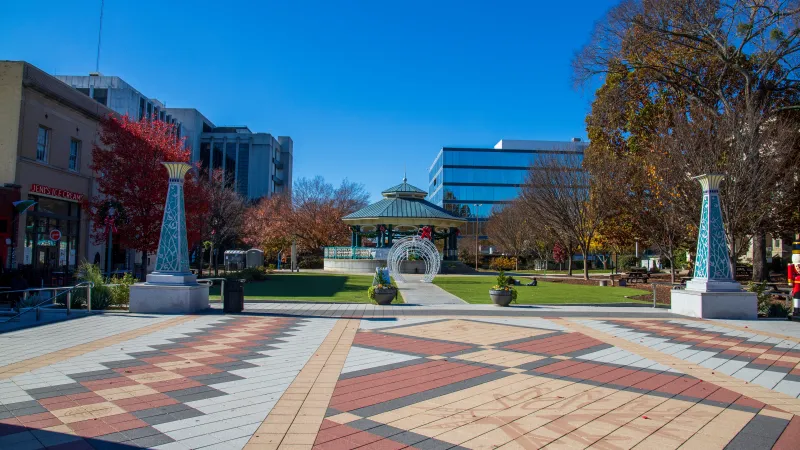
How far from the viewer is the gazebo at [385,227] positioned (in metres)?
43.2

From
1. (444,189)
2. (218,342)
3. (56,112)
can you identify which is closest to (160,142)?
(56,112)

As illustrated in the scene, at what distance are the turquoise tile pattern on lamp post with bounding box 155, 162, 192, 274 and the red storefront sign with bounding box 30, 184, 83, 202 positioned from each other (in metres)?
12.3

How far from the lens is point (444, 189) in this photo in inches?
3445

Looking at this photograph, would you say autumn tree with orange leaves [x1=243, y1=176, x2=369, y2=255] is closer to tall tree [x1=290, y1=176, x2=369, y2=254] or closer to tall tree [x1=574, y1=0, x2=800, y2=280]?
tall tree [x1=290, y1=176, x2=369, y2=254]

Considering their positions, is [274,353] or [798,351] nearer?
[274,353]

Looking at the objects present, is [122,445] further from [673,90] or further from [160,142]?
[673,90]

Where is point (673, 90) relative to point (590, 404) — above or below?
above

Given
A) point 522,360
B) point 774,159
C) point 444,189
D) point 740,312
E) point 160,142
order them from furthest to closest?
1. point 444,189
2. point 160,142
3. point 774,159
4. point 740,312
5. point 522,360

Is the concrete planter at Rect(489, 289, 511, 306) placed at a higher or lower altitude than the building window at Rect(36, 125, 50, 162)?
lower

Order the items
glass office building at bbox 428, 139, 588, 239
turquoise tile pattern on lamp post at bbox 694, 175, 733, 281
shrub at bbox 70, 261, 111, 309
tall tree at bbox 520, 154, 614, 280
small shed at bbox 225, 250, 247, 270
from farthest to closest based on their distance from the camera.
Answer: glass office building at bbox 428, 139, 588, 239 < small shed at bbox 225, 250, 247, 270 < tall tree at bbox 520, 154, 614, 280 < turquoise tile pattern on lamp post at bbox 694, 175, 733, 281 < shrub at bbox 70, 261, 111, 309

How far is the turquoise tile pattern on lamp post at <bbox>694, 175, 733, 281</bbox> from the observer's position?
14617 millimetres

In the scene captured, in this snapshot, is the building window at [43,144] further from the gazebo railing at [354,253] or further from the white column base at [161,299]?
the gazebo railing at [354,253]

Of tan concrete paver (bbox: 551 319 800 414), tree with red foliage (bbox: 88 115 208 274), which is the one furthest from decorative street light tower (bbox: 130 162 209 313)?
tan concrete paver (bbox: 551 319 800 414)

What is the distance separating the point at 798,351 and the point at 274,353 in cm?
905
